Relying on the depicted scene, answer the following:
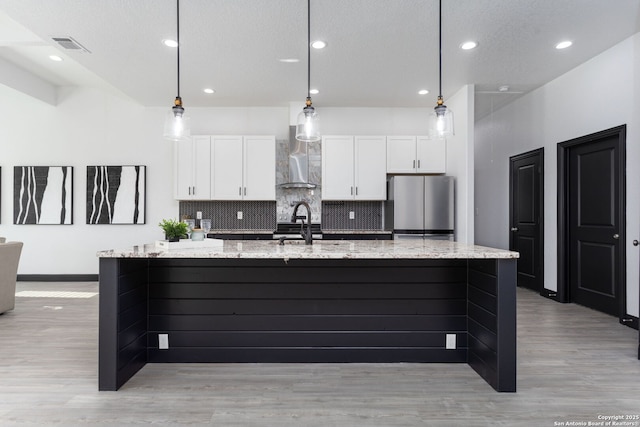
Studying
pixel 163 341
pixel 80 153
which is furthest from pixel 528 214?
pixel 80 153

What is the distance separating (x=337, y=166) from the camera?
17.6 ft

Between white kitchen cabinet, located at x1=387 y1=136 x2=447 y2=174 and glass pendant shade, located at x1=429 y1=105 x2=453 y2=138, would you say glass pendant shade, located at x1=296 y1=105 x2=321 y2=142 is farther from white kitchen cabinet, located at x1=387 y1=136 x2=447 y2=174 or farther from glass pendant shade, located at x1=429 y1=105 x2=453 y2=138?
white kitchen cabinet, located at x1=387 y1=136 x2=447 y2=174

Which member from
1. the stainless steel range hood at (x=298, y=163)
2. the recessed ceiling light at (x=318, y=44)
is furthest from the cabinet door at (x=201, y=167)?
the recessed ceiling light at (x=318, y=44)

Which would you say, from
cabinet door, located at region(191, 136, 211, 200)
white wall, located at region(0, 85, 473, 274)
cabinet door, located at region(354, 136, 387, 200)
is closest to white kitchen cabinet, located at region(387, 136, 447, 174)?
cabinet door, located at region(354, 136, 387, 200)

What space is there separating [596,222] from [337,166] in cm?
319

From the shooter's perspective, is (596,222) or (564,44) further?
(596,222)

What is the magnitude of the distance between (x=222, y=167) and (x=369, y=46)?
9.04ft

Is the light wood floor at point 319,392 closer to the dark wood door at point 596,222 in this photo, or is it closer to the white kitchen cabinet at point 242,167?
the dark wood door at point 596,222

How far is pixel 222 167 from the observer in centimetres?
538

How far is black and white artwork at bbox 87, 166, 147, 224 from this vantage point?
576cm

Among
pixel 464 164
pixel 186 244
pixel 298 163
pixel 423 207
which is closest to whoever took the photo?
pixel 186 244

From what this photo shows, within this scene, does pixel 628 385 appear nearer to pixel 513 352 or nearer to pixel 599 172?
pixel 513 352

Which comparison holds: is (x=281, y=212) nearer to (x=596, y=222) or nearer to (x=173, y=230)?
(x=173, y=230)

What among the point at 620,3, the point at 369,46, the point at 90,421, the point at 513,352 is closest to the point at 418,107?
the point at 369,46
